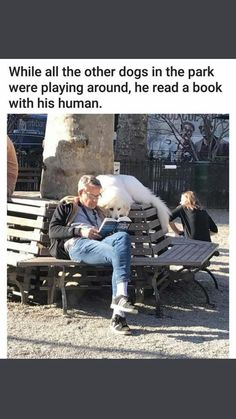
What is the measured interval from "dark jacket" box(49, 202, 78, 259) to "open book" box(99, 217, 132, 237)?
282 millimetres

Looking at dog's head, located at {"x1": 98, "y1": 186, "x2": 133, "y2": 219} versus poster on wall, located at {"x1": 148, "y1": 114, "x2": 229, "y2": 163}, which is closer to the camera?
dog's head, located at {"x1": 98, "y1": 186, "x2": 133, "y2": 219}

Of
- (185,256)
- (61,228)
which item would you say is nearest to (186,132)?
(185,256)

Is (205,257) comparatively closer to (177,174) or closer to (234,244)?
(234,244)

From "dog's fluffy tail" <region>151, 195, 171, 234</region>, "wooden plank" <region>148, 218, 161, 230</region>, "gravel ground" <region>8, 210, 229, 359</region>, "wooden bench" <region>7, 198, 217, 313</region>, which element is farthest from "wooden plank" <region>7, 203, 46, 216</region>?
"dog's fluffy tail" <region>151, 195, 171, 234</region>

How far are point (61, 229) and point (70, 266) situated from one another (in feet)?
1.67

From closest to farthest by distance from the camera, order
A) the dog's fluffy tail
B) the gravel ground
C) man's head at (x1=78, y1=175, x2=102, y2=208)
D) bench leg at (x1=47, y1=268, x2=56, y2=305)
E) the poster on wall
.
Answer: the gravel ground
man's head at (x1=78, y1=175, x2=102, y2=208)
bench leg at (x1=47, y1=268, x2=56, y2=305)
the dog's fluffy tail
the poster on wall

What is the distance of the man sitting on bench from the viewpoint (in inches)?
198

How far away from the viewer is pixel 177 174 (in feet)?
54.1

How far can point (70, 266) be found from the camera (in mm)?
5727

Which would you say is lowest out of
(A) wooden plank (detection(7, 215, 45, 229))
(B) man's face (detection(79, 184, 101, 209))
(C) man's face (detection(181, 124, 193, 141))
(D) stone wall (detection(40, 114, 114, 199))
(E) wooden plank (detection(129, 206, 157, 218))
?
(A) wooden plank (detection(7, 215, 45, 229))

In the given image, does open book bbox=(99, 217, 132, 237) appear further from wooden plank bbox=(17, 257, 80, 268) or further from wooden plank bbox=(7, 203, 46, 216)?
wooden plank bbox=(7, 203, 46, 216)

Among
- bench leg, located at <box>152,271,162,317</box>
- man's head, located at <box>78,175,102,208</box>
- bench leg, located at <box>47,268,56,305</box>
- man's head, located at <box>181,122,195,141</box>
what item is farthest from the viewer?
man's head, located at <box>181,122,195,141</box>

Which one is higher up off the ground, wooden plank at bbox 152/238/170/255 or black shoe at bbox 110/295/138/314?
wooden plank at bbox 152/238/170/255
